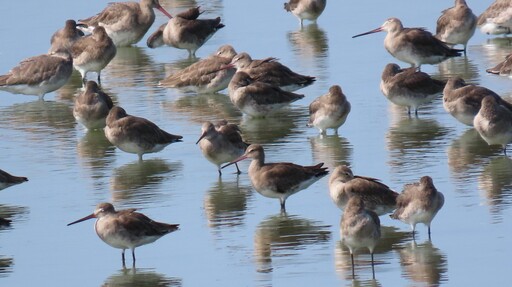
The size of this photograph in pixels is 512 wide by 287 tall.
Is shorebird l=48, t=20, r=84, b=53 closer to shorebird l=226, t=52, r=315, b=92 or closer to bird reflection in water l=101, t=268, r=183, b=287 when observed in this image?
shorebird l=226, t=52, r=315, b=92

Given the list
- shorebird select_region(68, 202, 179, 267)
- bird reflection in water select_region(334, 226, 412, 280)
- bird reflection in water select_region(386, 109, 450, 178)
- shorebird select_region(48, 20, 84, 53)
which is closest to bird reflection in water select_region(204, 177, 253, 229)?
shorebird select_region(68, 202, 179, 267)

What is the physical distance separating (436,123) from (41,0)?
1573 centimetres

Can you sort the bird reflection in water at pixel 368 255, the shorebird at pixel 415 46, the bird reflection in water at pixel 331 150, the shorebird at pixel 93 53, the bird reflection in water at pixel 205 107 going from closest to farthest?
the bird reflection in water at pixel 368 255 < the bird reflection in water at pixel 331 150 < the bird reflection in water at pixel 205 107 < the shorebird at pixel 415 46 < the shorebird at pixel 93 53

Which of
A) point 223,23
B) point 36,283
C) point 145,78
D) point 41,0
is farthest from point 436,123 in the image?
point 41,0

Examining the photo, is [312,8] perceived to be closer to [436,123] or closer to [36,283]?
[436,123]

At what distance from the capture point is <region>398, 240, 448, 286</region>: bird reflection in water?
42.9 ft

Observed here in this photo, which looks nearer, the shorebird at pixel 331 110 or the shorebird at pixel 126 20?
the shorebird at pixel 331 110

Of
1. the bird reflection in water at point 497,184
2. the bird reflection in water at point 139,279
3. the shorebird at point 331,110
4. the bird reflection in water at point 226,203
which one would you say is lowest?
the bird reflection in water at point 497,184

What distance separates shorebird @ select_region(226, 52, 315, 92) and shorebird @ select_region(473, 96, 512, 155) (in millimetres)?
4767

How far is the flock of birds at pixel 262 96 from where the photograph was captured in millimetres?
14141

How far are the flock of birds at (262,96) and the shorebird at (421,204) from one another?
0.01 metres

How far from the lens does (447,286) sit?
1278 cm

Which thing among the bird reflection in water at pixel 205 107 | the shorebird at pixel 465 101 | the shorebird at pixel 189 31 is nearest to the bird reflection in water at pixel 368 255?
the shorebird at pixel 465 101

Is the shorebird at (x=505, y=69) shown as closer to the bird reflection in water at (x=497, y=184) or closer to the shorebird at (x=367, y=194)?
the bird reflection in water at (x=497, y=184)
